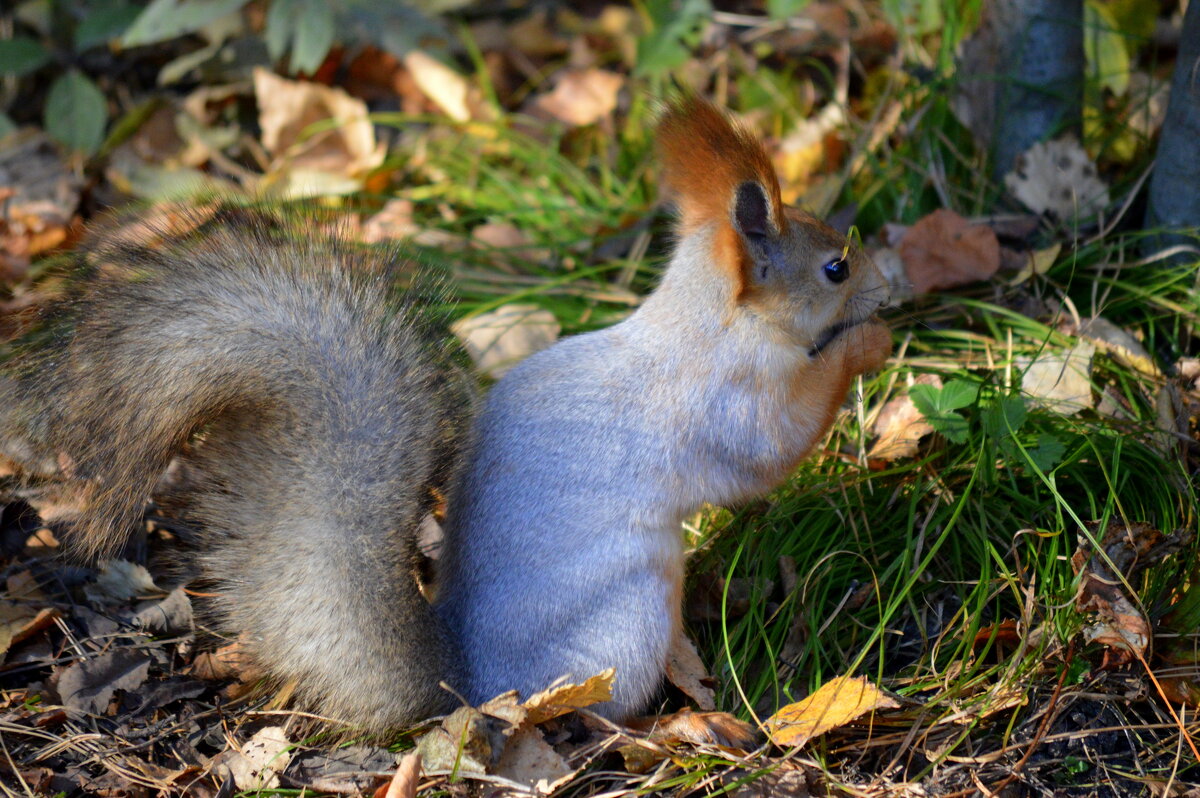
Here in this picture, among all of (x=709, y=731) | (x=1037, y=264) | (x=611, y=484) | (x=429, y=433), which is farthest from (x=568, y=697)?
(x=1037, y=264)

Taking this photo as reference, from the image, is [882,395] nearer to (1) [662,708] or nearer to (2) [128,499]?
(1) [662,708]

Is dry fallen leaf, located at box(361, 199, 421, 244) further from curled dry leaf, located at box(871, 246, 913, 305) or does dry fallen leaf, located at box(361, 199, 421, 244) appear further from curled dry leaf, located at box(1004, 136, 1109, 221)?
curled dry leaf, located at box(1004, 136, 1109, 221)

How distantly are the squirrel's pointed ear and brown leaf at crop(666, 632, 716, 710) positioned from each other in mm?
741

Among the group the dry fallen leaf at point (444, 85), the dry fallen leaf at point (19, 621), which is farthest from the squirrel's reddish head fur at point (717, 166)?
the dry fallen leaf at point (444, 85)

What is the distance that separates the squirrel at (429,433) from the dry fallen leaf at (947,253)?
60cm

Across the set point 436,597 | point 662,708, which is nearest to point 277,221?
point 436,597

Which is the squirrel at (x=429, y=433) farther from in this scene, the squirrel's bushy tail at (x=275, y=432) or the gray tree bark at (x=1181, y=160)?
the gray tree bark at (x=1181, y=160)

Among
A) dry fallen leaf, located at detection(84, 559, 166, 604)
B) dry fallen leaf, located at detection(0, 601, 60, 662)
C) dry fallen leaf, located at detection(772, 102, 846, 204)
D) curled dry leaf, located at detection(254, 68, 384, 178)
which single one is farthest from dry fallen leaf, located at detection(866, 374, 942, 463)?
curled dry leaf, located at detection(254, 68, 384, 178)

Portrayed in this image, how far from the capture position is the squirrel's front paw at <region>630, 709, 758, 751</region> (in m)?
1.70

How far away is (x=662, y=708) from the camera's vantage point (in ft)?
6.08

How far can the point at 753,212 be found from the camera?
1789 millimetres

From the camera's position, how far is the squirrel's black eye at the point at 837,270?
1.89 m

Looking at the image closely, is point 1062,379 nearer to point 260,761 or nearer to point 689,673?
point 689,673

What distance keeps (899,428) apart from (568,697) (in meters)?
0.97
